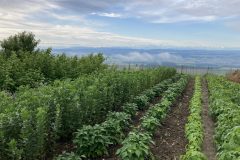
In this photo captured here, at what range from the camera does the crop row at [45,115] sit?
614 cm

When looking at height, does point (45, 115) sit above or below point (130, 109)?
above

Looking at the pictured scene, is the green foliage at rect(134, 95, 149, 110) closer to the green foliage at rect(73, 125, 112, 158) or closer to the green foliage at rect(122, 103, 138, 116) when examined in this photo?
the green foliage at rect(122, 103, 138, 116)

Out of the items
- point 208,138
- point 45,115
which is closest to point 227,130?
point 208,138

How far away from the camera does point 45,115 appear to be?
265 inches

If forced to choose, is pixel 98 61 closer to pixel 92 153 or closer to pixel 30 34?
pixel 30 34

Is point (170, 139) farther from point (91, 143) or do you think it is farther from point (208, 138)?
point (91, 143)

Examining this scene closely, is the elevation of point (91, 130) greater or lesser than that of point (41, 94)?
lesser

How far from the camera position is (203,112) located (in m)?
14.9

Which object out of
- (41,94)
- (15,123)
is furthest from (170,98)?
(15,123)

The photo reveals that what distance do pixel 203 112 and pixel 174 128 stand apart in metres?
4.03

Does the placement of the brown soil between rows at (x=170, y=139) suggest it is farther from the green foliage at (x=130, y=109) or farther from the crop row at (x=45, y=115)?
the crop row at (x=45, y=115)

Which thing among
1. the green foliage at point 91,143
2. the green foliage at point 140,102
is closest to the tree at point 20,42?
the green foliage at point 140,102

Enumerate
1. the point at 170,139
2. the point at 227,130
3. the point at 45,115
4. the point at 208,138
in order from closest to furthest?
→ the point at 45,115
the point at 227,130
the point at 170,139
the point at 208,138

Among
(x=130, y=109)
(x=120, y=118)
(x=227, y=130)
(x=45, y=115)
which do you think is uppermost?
(x=45, y=115)
